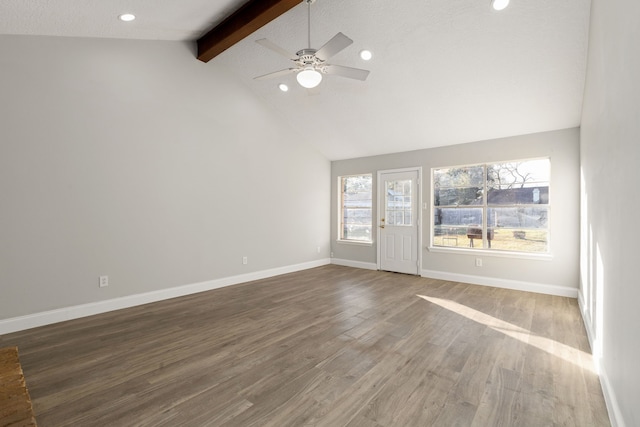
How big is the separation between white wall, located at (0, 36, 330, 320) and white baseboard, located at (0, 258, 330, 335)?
0.26 feet

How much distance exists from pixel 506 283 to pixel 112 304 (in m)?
5.80

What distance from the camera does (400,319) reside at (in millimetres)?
3525

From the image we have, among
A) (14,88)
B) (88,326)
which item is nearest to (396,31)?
(14,88)

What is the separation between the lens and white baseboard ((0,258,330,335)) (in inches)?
127

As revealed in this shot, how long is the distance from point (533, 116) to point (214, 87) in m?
4.88

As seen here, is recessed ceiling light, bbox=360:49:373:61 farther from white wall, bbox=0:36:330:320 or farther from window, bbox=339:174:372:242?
window, bbox=339:174:372:242

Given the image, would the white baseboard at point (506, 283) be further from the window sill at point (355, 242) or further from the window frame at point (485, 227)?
the window sill at point (355, 242)

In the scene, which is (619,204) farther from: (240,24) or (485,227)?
(240,24)

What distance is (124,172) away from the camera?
3.96m

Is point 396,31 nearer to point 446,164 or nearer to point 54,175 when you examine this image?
point 446,164

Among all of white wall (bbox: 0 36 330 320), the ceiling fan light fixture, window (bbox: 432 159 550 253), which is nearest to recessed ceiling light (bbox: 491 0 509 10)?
the ceiling fan light fixture

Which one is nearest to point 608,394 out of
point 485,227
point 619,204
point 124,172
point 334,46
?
point 619,204

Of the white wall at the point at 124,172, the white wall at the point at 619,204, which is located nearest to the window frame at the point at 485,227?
the white wall at the point at 619,204

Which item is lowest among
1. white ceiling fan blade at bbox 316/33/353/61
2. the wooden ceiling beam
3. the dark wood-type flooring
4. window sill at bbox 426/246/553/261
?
the dark wood-type flooring
